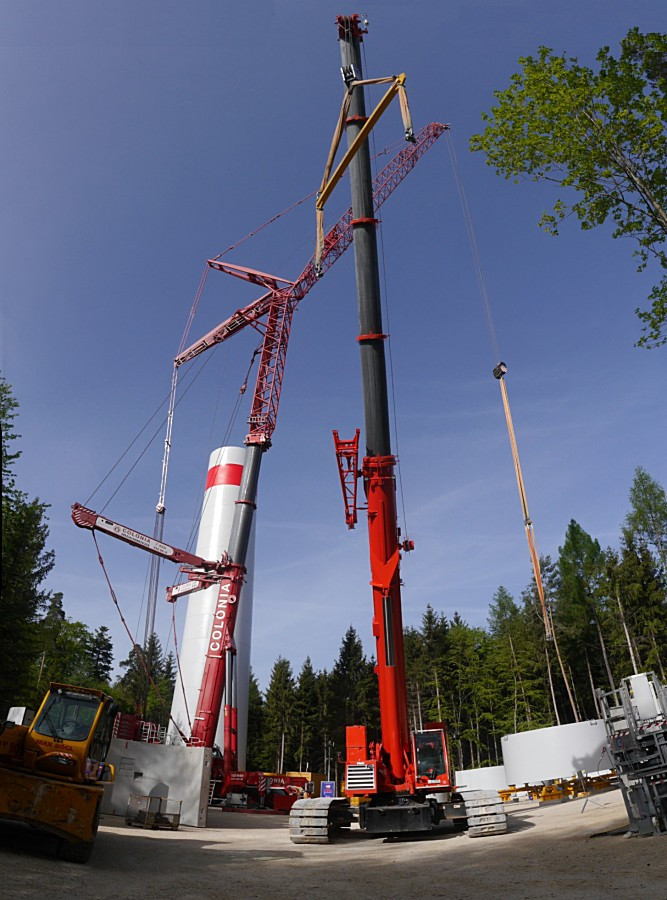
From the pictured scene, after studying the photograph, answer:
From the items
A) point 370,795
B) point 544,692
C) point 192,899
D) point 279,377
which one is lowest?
point 192,899

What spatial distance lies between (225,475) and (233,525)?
1049cm

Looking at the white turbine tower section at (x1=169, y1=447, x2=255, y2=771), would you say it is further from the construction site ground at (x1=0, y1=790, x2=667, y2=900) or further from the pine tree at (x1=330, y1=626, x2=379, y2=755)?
the pine tree at (x1=330, y1=626, x2=379, y2=755)

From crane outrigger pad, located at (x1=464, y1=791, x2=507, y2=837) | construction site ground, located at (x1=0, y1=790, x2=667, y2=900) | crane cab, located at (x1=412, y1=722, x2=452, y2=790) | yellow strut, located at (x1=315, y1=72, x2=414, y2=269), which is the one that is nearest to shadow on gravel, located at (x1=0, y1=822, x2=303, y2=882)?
construction site ground, located at (x1=0, y1=790, x2=667, y2=900)

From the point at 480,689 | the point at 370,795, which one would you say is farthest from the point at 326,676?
the point at 370,795

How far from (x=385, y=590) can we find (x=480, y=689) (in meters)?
44.6

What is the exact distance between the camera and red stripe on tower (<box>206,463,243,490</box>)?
140 feet

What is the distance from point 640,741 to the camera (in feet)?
38.5

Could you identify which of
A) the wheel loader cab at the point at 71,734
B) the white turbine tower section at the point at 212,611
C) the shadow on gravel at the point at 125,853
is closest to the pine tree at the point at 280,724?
the white turbine tower section at the point at 212,611

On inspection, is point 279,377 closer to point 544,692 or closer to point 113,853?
point 113,853

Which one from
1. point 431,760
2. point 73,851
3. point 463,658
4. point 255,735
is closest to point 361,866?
point 431,760

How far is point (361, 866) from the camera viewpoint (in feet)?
37.1

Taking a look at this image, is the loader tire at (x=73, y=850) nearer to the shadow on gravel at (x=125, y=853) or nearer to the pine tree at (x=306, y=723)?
the shadow on gravel at (x=125, y=853)

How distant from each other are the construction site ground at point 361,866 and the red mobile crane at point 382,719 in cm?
64

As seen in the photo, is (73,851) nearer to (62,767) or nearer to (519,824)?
(62,767)
